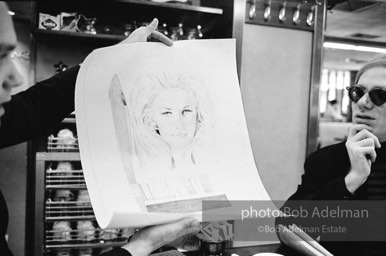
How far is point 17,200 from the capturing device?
140 inches

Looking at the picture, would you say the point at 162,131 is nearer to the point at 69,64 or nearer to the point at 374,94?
the point at 374,94

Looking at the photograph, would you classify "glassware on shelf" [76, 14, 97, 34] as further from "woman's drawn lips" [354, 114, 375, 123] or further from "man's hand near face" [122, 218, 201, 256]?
"man's hand near face" [122, 218, 201, 256]

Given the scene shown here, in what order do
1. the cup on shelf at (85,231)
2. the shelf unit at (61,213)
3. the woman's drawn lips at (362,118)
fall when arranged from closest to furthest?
1. the woman's drawn lips at (362,118)
2. the shelf unit at (61,213)
3. the cup on shelf at (85,231)

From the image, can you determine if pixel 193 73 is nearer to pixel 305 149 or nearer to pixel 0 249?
pixel 0 249

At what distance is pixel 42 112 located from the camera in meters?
1.02

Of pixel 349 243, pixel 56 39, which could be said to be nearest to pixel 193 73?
pixel 349 243

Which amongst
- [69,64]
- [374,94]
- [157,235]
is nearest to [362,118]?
[374,94]

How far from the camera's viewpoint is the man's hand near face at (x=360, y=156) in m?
1.08

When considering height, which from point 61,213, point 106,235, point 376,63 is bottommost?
point 106,235

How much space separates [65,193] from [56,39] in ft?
3.58

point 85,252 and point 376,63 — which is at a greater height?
point 376,63

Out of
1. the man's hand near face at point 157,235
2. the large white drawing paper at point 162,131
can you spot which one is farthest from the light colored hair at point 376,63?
the man's hand near face at point 157,235

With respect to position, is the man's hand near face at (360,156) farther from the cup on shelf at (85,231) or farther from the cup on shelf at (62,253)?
the cup on shelf at (62,253)

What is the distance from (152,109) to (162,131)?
2.2 inches
